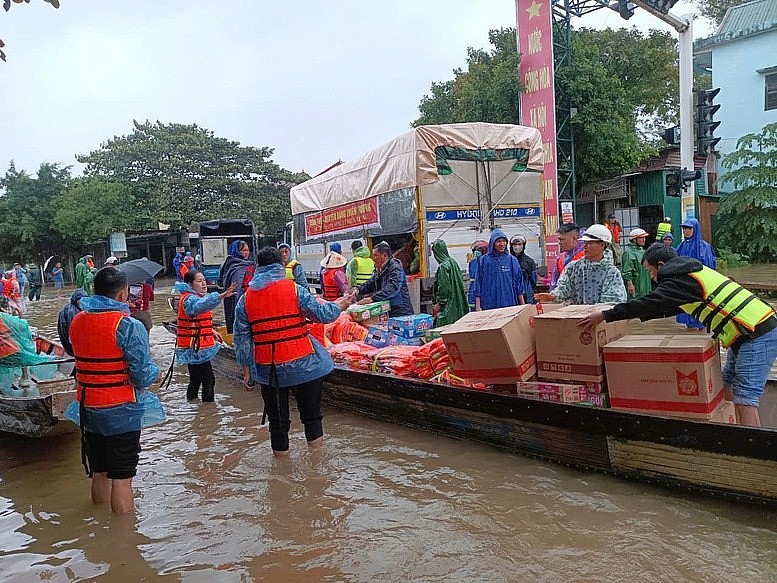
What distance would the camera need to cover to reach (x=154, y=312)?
19.6 metres

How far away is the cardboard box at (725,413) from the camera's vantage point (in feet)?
13.2

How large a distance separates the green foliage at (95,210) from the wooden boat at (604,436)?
30131 millimetres

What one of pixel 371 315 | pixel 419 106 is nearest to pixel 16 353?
pixel 371 315

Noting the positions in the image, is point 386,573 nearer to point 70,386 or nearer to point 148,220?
point 70,386

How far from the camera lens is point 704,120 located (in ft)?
38.1

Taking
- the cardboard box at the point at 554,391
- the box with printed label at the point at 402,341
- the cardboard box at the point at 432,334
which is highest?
the cardboard box at the point at 432,334

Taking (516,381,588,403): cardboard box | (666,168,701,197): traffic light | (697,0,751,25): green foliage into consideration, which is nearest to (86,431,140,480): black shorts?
(516,381,588,403): cardboard box

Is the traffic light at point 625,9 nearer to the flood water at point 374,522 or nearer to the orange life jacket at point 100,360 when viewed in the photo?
the flood water at point 374,522

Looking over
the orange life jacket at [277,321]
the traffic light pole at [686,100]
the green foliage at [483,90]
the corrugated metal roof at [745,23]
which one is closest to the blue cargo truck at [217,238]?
the green foliage at [483,90]

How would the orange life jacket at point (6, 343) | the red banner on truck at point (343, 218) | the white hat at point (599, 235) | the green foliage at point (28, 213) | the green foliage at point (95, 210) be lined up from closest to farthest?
the white hat at point (599, 235) < the orange life jacket at point (6, 343) < the red banner on truck at point (343, 218) < the green foliage at point (95, 210) < the green foliage at point (28, 213)

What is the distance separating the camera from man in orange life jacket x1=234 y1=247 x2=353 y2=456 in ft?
15.3

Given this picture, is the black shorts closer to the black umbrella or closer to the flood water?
the flood water

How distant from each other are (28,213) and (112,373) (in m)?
37.4

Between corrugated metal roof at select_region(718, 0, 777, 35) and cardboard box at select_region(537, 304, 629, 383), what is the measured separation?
21.7m
